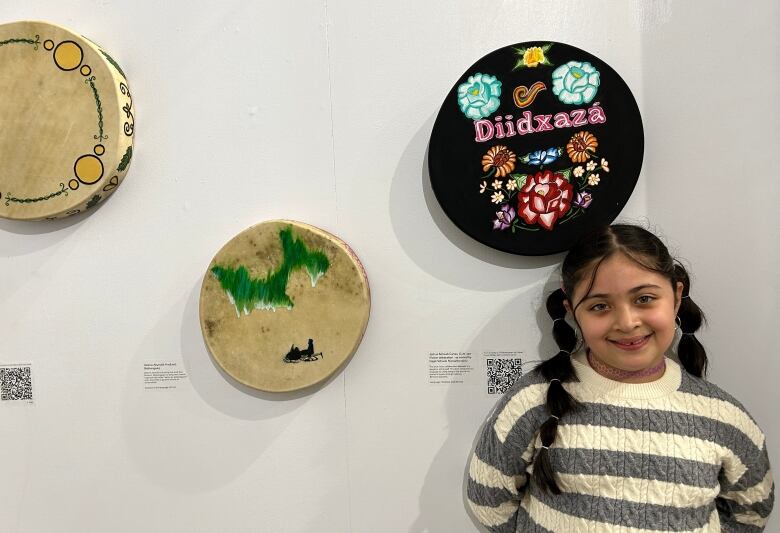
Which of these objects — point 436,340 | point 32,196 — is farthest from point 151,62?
point 436,340

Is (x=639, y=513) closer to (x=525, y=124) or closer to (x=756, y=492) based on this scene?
(x=756, y=492)

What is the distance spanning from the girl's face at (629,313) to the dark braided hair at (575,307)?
0.06 feet

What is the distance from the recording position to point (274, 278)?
3.87 ft

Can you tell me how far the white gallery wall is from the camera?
115cm

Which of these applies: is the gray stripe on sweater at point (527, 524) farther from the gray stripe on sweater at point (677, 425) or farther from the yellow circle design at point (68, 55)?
the yellow circle design at point (68, 55)

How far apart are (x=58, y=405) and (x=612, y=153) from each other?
140 cm

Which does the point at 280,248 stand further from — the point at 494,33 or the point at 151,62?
the point at 494,33

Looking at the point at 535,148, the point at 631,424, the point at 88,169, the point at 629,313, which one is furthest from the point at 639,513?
the point at 88,169

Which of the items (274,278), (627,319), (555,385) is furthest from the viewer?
(274,278)

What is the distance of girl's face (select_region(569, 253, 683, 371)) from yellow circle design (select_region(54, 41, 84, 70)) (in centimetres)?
118

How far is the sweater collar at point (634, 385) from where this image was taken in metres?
1.00

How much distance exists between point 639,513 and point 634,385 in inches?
8.7

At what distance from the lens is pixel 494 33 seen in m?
1.17

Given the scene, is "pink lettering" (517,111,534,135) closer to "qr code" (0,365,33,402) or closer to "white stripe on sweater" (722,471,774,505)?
"white stripe on sweater" (722,471,774,505)
